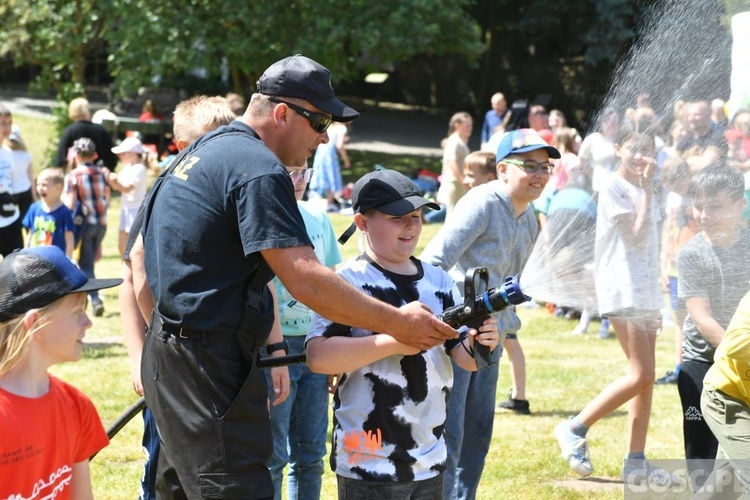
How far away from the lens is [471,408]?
17.0 feet

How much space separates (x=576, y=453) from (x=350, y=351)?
10.1 ft

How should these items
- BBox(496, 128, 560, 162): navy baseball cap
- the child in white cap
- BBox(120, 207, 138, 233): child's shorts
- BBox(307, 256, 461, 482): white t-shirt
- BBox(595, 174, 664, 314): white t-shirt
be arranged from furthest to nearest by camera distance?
BBox(120, 207, 138, 233): child's shorts → the child in white cap → BBox(595, 174, 664, 314): white t-shirt → BBox(496, 128, 560, 162): navy baseball cap → BBox(307, 256, 461, 482): white t-shirt

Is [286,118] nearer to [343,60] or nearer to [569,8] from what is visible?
[343,60]

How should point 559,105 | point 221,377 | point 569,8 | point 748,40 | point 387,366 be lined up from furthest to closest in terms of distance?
1. point 559,105
2. point 569,8
3. point 748,40
4. point 387,366
5. point 221,377

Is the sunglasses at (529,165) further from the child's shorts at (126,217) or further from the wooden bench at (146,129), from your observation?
the wooden bench at (146,129)

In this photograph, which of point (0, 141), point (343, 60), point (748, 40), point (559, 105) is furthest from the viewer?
point (559, 105)

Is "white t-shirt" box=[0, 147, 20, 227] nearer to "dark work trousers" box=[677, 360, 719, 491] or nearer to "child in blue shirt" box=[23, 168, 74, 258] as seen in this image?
"child in blue shirt" box=[23, 168, 74, 258]

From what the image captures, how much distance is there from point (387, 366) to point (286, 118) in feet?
3.40

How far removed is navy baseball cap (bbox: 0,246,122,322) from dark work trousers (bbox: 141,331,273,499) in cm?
36

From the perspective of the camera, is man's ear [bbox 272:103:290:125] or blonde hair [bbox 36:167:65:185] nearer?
man's ear [bbox 272:103:290:125]

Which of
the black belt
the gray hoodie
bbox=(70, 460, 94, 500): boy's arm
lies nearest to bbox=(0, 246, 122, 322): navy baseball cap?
the black belt

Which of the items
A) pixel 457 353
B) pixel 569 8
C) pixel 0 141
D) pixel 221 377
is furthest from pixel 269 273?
pixel 569 8

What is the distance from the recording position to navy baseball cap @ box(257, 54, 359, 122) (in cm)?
353

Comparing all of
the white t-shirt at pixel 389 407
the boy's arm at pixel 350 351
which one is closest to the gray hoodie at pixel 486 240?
the white t-shirt at pixel 389 407
